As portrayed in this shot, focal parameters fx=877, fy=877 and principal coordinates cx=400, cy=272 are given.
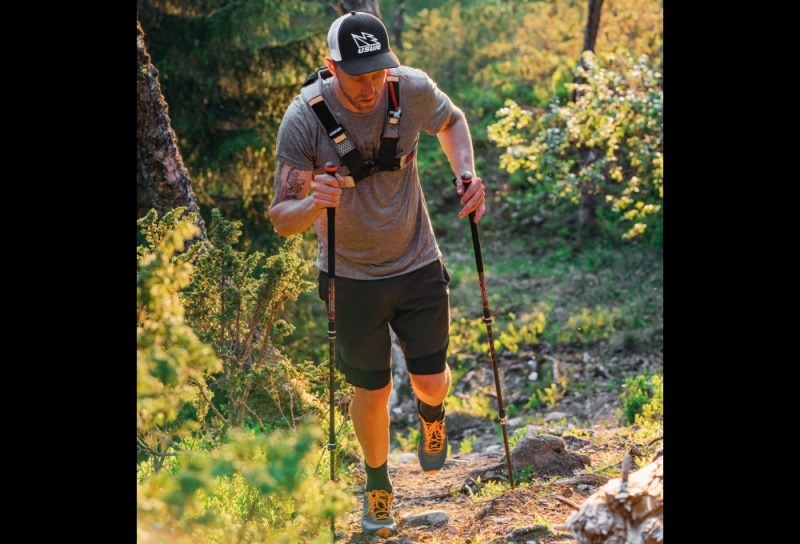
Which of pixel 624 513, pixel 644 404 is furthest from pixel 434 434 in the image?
pixel 644 404

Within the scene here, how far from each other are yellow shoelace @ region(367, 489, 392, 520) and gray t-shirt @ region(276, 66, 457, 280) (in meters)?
1.27

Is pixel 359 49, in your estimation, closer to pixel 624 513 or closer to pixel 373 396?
pixel 373 396

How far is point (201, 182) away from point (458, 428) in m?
4.43

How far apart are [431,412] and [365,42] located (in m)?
2.32

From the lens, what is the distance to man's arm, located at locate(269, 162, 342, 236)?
4.39 m

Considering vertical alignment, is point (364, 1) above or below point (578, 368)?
above

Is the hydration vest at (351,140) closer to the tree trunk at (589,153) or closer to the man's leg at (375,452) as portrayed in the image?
the man's leg at (375,452)

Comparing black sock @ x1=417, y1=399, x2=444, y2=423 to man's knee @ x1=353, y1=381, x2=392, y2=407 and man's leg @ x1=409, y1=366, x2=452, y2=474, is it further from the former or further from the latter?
man's knee @ x1=353, y1=381, x2=392, y2=407

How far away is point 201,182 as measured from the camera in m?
11.1

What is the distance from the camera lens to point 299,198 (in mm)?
4578

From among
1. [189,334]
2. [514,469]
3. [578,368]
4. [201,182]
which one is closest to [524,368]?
[578,368]

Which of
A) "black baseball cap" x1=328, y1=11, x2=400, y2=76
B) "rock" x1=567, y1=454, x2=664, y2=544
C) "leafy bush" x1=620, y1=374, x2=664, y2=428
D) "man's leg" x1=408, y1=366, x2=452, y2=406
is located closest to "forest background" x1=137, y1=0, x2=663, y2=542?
"leafy bush" x1=620, y1=374, x2=664, y2=428
